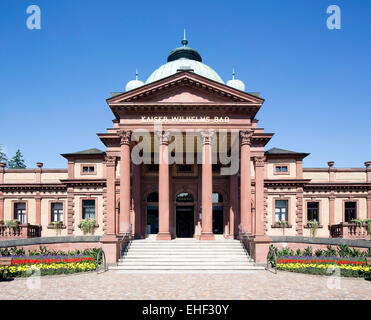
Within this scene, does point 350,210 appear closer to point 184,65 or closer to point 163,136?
point 163,136

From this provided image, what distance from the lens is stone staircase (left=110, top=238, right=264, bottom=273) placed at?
18.8 meters

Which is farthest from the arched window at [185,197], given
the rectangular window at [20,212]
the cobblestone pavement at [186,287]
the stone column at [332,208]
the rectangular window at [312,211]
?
the rectangular window at [20,212]

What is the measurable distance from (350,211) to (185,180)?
1728 cm

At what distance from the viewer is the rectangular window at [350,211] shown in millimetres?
35188

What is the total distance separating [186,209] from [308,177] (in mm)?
13367

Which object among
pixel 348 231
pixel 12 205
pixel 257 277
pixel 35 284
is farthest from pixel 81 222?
pixel 348 231

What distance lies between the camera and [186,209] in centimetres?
3150

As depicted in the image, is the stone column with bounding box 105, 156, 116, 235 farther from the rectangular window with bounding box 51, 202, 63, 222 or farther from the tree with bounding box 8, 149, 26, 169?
the tree with bounding box 8, 149, 26, 169

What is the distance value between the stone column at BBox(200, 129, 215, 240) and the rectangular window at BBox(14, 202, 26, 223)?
21427mm

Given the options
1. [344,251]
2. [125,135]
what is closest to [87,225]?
[125,135]

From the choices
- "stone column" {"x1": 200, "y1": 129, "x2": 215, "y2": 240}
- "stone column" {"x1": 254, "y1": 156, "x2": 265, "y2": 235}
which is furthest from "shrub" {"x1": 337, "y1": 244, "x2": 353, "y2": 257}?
"stone column" {"x1": 200, "y1": 129, "x2": 215, "y2": 240}

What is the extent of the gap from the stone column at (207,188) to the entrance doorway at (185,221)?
26.7 ft

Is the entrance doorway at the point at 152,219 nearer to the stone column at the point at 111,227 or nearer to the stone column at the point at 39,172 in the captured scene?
the stone column at the point at 111,227
